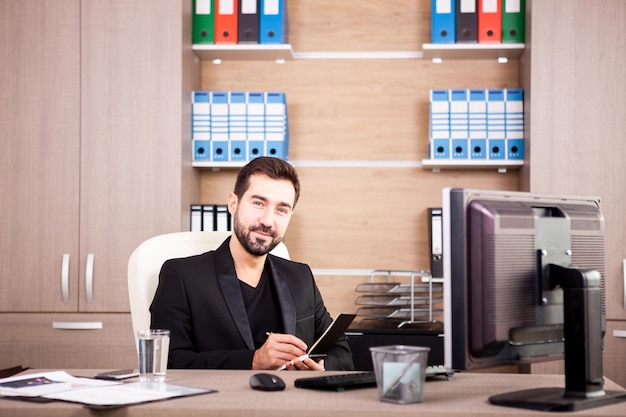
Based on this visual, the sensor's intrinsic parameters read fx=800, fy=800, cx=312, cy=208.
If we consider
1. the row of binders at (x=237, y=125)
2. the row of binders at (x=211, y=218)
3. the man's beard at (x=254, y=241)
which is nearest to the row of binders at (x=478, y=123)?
the row of binders at (x=237, y=125)

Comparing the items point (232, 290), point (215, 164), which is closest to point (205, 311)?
point (232, 290)

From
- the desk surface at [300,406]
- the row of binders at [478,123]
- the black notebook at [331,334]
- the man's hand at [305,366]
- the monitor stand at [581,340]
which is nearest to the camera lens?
the desk surface at [300,406]

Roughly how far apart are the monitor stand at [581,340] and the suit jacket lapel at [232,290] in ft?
2.99

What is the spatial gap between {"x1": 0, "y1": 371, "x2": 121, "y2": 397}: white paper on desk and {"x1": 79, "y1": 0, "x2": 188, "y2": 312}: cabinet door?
1765 millimetres

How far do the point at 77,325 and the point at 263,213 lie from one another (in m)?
1.48

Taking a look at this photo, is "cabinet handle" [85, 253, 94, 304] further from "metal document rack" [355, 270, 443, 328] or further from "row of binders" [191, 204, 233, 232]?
"metal document rack" [355, 270, 443, 328]

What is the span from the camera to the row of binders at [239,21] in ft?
11.9

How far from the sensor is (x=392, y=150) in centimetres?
384

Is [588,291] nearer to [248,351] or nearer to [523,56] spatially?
[248,351]

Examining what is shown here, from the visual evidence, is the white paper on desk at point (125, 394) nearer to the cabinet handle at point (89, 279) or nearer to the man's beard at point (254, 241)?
the man's beard at point (254, 241)

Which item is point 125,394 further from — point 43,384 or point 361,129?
point 361,129

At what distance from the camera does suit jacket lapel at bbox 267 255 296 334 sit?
2348mm

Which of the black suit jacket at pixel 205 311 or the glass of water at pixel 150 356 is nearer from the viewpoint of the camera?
the glass of water at pixel 150 356

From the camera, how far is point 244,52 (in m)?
3.73
